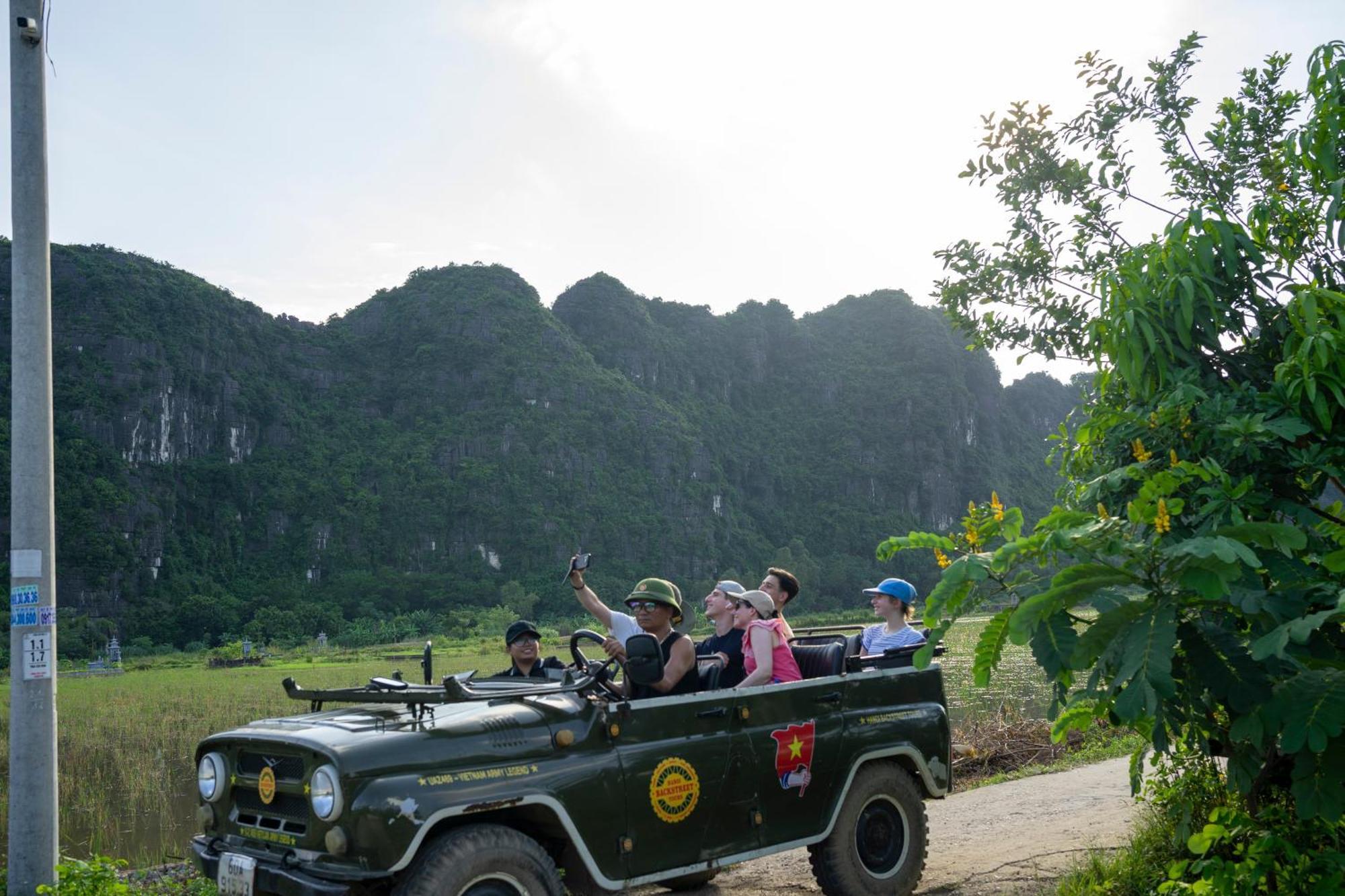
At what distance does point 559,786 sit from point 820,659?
7.57ft

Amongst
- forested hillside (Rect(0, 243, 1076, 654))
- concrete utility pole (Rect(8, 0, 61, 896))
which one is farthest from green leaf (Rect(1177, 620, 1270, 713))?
forested hillside (Rect(0, 243, 1076, 654))

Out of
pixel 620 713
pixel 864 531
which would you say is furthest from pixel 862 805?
pixel 864 531

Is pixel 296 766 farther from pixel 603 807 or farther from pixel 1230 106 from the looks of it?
pixel 1230 106

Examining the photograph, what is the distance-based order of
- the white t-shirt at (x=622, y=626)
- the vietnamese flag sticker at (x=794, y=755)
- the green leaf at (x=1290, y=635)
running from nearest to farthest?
the green leaf at (x=1290, y=635) → the vietnamese flag sticker at (x=794, y=755) → the white t-shirt at (x=622, y=626)

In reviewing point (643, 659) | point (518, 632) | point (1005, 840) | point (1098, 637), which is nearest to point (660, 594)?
point (643, 659)

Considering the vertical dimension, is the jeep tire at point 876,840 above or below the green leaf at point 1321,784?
below

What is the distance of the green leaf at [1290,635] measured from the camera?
297cm

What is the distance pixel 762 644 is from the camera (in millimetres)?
5906

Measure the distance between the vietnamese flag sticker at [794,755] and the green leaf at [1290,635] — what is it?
2842 millimetres

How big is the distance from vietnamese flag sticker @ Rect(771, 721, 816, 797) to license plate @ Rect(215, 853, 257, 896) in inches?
97.3

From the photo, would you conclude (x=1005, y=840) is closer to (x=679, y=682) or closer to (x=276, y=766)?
(x=679, y=682)

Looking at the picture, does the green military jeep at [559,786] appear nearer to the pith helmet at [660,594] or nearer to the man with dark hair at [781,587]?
the pith helmet at [660,594]

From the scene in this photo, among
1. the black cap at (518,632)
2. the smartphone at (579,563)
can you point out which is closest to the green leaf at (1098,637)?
the smartphone at (579,563)

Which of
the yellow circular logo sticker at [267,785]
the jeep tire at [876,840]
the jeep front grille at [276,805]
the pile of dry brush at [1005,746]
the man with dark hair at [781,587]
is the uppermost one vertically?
the man with dark hair at [781,587]
